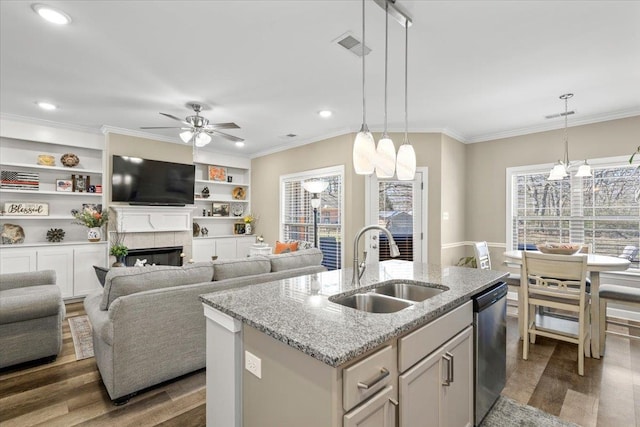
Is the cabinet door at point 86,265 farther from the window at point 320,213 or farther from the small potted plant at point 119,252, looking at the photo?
the window at point 320,213

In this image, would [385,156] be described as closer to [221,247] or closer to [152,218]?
[152,218]

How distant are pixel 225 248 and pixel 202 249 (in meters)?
0.49

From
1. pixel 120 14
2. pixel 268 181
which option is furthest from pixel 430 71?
pixel 268 181

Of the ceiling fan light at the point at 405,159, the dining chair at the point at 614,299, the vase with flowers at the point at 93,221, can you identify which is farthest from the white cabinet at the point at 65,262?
the dining chair at the point at 614,299

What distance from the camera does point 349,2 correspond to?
212 centimetres

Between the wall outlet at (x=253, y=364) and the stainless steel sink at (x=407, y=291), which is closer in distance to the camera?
the wall outlet at (x=253, y=364)

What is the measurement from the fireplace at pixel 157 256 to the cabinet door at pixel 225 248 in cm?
84

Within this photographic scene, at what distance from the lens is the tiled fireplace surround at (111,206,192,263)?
5113mm

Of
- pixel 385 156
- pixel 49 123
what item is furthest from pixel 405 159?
pixel 49 123

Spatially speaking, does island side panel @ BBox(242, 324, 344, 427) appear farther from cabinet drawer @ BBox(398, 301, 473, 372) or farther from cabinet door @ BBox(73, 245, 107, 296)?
cabinet door @ BBox(73, 245, 107, 296)

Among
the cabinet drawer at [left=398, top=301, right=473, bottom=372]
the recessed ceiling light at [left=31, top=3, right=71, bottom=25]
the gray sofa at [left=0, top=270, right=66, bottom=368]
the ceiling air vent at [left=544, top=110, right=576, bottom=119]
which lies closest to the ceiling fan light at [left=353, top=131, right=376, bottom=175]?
the cabinet drawer at [left=398, top=301, right=473, bottom=372]

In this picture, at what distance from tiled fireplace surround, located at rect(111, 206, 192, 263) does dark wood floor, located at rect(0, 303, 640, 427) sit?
244 centimetres

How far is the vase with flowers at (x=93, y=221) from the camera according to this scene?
4.83 meters

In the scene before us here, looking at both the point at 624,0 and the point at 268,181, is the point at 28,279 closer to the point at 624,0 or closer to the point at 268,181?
the point at 268,181
